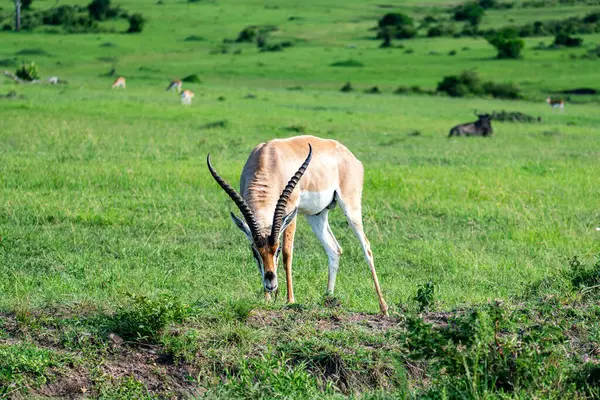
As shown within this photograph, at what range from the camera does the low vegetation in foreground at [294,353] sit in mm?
4969

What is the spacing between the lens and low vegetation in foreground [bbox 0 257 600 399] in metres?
4.97

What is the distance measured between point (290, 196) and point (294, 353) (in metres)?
2.10

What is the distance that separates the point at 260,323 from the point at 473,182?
828 cm

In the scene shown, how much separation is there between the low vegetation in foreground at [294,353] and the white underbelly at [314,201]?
5.06 feet

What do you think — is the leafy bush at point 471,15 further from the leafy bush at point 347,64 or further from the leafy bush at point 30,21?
the leafy bush at point 30,21

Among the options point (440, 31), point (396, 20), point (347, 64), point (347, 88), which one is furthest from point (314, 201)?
point (396, 20)

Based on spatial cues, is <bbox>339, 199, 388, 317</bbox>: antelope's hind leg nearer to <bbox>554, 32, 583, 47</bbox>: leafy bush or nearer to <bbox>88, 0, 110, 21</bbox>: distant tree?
<bbox>554, 32, 583, 47</bbox>: leafy bush

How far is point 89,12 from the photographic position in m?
61.8

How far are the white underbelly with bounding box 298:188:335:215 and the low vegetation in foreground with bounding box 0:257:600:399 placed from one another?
154cm

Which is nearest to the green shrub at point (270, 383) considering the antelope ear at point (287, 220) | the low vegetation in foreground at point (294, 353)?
the low vegetation in foreground at point (294, 353)

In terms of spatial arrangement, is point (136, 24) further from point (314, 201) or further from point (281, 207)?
point (281, 207)

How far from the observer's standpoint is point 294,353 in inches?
221

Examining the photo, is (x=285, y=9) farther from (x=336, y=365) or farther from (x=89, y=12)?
(x=336, y=365)

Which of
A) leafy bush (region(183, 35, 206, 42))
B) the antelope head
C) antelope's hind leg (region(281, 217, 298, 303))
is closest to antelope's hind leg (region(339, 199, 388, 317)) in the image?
antelope's hind leg (region(281, 217, 298, 303))
